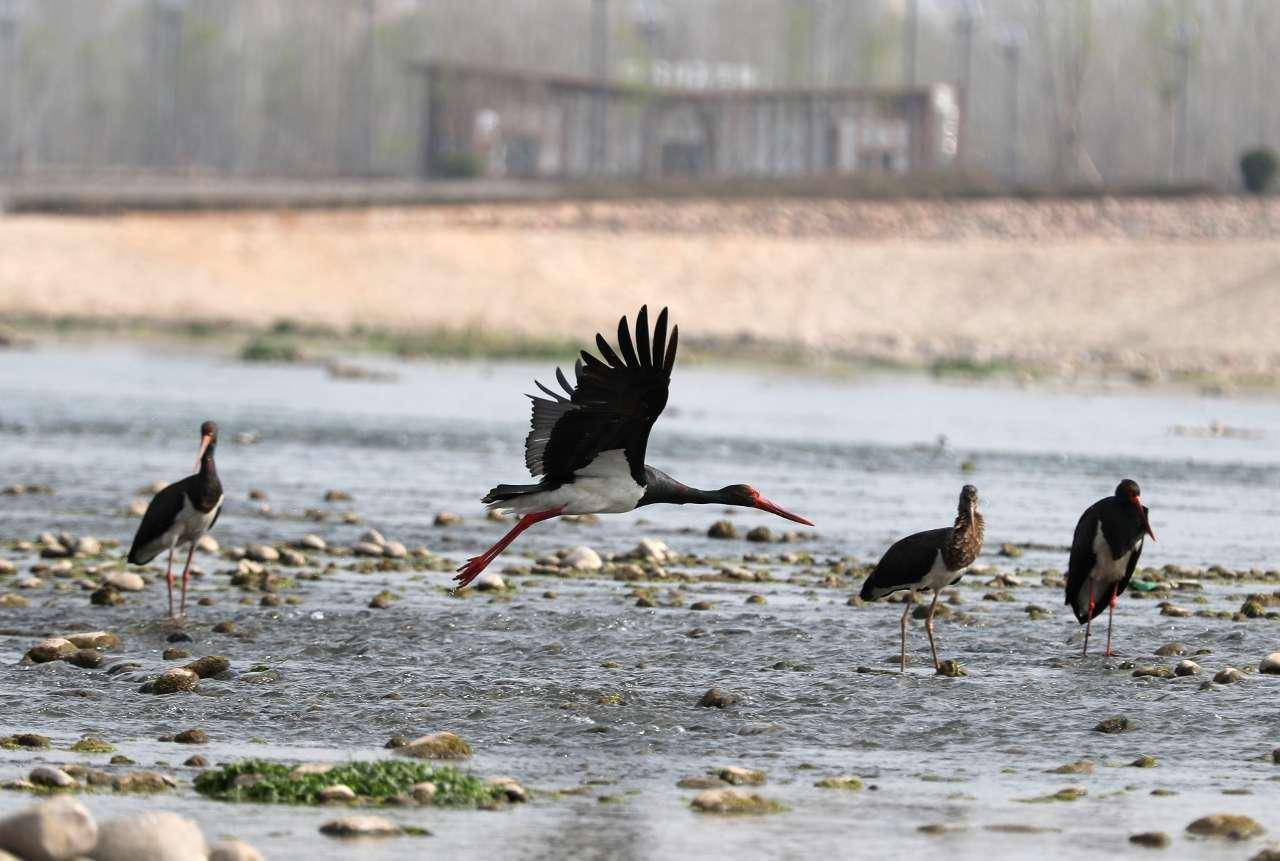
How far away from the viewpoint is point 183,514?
13047 millimetres

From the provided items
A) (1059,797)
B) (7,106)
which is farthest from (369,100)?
(1059,797)

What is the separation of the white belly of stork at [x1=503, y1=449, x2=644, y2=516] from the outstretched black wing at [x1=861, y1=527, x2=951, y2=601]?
1402 mm

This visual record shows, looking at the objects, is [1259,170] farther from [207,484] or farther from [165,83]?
[207,484]

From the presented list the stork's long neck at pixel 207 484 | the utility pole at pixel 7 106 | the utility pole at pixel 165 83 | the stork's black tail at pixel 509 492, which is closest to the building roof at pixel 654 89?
the utility pole at pixel 165 83

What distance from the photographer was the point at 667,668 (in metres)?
11.5

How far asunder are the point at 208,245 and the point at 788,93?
32619 mm

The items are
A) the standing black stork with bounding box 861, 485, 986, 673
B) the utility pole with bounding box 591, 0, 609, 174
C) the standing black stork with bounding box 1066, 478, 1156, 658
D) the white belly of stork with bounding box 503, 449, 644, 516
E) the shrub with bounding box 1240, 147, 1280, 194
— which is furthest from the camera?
the utility pole with bounding box 591, 0, 609, 174

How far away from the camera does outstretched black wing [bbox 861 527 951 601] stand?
449 inches

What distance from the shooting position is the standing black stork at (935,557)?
1137 cm

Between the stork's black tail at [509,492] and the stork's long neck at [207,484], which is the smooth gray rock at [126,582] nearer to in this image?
the stork's long neck at [207,484]

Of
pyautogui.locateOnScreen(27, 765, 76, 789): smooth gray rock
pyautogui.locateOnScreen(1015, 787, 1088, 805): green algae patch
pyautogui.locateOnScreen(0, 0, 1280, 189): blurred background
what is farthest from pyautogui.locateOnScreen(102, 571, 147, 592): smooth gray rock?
pyautogui.locateOnScreen(0, 0, 1280, 189): blurred background

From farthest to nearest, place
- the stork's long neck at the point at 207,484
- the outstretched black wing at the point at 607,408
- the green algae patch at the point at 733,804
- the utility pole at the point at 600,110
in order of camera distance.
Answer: the utility pole at the point at 600,110
the stork's long neck at the point at 207,484
the outstretched black wing at the point at 607,408
the green algae patch at the point at 733,804

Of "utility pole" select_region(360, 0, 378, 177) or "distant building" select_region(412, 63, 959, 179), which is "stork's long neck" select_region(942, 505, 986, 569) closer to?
"distant building" select_region(412, 63, 959, 179)

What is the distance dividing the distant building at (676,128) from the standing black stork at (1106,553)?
6723 centimetres
